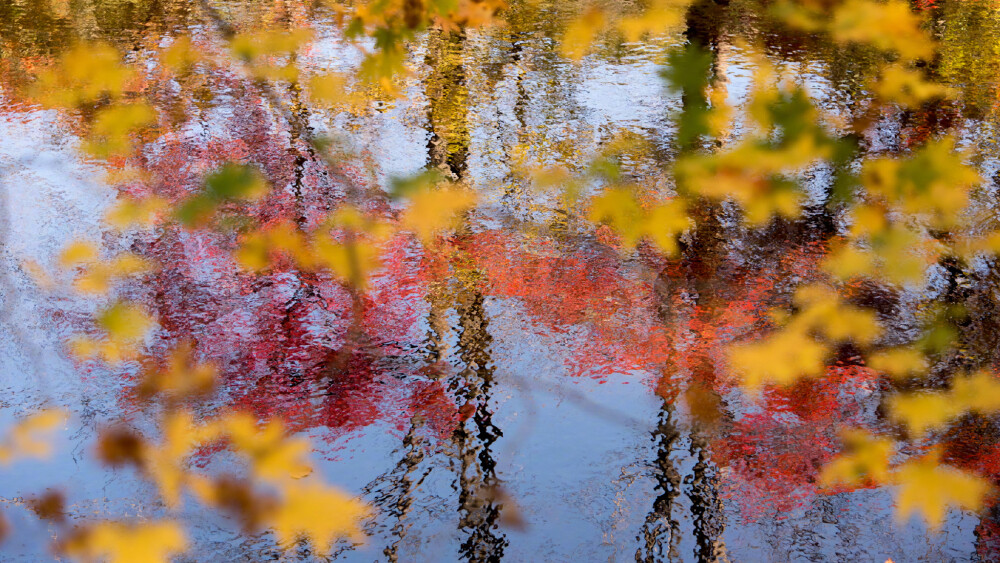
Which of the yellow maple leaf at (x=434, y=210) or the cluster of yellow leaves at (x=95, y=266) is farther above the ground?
the cluster of yellow leaves at (x=95, y=266)

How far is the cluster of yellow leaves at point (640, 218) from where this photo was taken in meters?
6.82

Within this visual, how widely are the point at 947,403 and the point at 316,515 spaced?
141 inches

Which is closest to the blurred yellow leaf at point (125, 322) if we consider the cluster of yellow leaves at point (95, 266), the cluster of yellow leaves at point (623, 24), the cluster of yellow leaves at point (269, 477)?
the cluster of yellow leaves at point (95, 266)

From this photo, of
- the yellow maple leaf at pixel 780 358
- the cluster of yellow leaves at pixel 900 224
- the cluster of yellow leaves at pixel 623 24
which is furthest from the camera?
the cluster of yellow leaves at pixel 623 24

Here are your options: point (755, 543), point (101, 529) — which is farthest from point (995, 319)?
point (101, 529)

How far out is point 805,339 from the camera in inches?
232

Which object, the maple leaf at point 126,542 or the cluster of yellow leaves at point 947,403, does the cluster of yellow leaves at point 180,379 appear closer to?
the maple leaf at point 126,542

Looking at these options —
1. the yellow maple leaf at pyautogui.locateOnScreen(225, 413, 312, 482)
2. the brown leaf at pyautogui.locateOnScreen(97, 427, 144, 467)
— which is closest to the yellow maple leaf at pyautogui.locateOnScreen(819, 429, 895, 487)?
the yellow maple leaf at pyautogui.locateOnScreen(225, 413, 312, 482)

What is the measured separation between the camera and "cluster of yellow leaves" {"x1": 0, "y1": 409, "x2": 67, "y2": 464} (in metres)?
4.71

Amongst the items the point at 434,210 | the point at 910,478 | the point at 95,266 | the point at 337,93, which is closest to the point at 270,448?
the point at 95,266

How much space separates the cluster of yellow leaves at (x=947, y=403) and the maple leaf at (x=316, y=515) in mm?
3008

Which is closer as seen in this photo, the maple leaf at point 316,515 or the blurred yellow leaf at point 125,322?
the maple leaf at point 316,515

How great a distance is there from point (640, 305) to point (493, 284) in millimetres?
1027

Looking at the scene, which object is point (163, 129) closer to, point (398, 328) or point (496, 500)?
point (398, 328)
